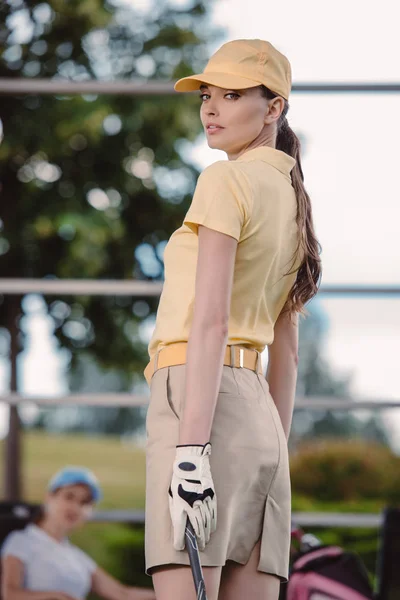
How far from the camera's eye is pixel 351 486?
8.98 metres

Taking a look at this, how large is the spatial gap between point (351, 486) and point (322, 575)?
631 centimetres

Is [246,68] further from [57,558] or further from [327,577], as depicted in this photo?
[57,558]

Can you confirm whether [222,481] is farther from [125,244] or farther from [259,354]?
[125,244]

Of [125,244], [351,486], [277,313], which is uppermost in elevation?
[125,244]

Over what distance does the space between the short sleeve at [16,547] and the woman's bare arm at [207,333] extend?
7.20 feet

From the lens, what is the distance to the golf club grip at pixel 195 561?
1.39 metres

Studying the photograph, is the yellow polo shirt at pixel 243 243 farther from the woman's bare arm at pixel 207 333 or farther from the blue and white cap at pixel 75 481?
the blue and white cap at pixel 75 481

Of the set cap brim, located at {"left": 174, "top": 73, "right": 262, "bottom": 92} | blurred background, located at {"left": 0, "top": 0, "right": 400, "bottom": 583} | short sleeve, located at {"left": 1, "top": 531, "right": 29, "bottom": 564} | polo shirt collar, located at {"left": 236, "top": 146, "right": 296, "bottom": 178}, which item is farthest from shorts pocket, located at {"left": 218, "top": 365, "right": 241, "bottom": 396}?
blurred background, located at {"left": 0, "top": 0, "right": 400, "bottom": 583}

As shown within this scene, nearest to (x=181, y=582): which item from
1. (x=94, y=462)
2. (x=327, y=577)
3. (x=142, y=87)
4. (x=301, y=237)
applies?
(x=301, y=237)

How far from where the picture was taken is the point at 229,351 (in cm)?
152

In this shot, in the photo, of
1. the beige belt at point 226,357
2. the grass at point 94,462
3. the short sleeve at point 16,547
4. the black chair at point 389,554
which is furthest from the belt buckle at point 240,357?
the grass at point 94,462

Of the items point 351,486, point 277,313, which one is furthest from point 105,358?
point 277,313

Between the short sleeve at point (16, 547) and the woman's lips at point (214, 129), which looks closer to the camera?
the woman's lips at point (214, 129)

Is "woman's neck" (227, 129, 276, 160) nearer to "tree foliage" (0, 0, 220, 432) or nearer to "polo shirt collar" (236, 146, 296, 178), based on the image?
"polo shirt collar" (236, 146, 296, 178)
